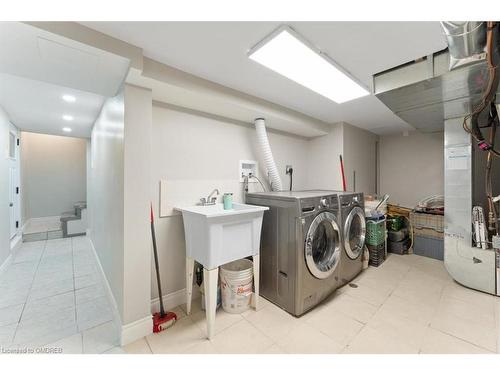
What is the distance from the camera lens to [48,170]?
203 inches

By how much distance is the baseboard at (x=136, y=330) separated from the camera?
4.91 ft

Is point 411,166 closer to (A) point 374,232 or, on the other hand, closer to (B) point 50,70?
(A) point 374,232

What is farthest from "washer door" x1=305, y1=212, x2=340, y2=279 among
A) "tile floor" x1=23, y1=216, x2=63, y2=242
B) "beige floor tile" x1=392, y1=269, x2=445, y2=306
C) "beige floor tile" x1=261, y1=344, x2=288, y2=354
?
"tile floor" x1=23, y1=216, x2=63, y2=242

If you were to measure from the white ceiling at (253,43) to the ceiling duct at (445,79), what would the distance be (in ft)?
0.41

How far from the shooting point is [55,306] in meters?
1.98

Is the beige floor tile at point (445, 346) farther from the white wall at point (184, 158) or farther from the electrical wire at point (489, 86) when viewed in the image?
the white wall at point (184, 158)

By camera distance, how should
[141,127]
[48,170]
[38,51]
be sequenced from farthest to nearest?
[48,170] < [141,127] < [38,51]

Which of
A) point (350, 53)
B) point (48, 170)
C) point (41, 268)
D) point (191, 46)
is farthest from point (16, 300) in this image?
point (48, 170)

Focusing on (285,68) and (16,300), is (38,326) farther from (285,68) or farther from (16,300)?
(285,68)

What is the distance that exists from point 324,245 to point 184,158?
1772mm

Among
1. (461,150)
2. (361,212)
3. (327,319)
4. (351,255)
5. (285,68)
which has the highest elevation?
(285,68)

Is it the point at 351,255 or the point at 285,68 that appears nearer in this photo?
the point at 285,68

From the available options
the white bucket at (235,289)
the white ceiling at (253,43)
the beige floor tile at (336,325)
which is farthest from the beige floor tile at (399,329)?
the white ceiling at (253,43)

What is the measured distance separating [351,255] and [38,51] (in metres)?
3.17
